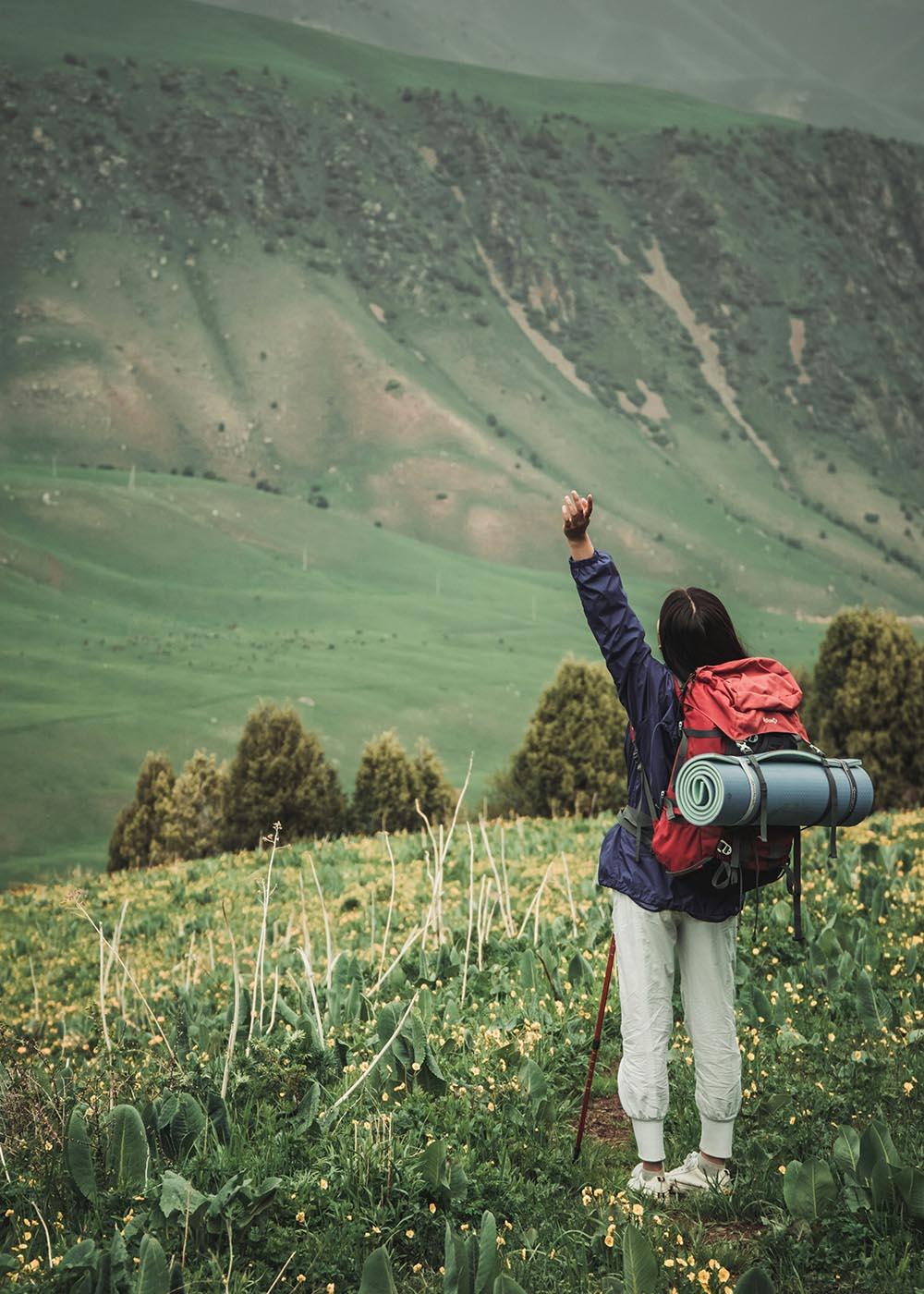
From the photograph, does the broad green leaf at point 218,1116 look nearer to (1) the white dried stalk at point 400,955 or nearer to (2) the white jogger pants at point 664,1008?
(1) the white dried stalk at point 400,955


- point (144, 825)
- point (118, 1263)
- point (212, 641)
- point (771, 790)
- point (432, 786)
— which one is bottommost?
point (118, 1263)

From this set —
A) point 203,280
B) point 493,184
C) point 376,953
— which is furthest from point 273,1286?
point 493,184

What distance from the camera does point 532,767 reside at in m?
19.5

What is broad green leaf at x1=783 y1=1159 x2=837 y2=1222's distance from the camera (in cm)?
368

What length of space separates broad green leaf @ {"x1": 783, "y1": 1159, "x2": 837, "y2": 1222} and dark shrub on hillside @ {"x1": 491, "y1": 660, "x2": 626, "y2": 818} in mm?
15179

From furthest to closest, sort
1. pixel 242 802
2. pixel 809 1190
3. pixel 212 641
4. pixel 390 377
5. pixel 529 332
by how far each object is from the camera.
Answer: pixel 529 332 → pixel 390 377 → pixel 212 641 → pixel 242 802 → pixel 809 1190

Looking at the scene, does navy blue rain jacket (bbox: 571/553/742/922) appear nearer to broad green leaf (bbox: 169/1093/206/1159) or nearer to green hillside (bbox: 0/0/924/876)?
broad green leaf (bbox: 169/1093/206/1159)

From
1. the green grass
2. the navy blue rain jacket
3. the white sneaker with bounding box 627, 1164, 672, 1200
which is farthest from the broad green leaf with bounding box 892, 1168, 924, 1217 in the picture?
the green grass

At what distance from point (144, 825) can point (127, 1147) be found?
16.6 meters

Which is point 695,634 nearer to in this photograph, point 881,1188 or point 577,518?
point 577,518

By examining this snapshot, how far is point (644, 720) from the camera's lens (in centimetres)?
388

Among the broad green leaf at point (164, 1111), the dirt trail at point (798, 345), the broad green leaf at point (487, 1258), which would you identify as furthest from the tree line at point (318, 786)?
the dirt trail at point (798, 345)

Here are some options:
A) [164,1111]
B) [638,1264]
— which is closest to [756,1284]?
[638,1264]

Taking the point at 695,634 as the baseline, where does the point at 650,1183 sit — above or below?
below
